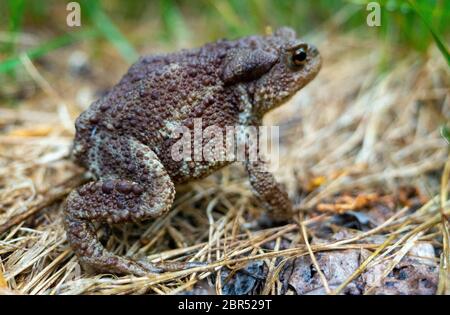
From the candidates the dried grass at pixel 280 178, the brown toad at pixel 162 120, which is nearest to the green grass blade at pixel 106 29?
the dried grass at pixel 280 178

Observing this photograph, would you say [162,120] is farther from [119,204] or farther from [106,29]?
[106,29]

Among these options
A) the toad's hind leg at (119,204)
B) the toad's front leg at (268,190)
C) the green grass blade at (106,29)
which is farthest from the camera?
the green grass blade at (106,29)

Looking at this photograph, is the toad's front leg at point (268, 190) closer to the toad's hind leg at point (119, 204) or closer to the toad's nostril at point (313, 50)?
the toad's hind leg at point (119, 204)

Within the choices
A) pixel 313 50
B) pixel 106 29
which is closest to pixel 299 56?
Answer: pixel 313 50

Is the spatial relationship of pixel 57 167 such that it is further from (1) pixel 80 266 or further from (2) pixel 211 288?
(2) pixel 211 288

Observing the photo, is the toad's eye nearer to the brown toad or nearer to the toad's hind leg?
the brown toad

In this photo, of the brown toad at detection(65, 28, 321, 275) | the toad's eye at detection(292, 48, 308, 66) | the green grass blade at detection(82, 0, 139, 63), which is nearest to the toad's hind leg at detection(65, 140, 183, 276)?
the brown toad at detection(65, 28, 321, 275)

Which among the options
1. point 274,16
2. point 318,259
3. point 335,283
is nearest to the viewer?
point 335,283
